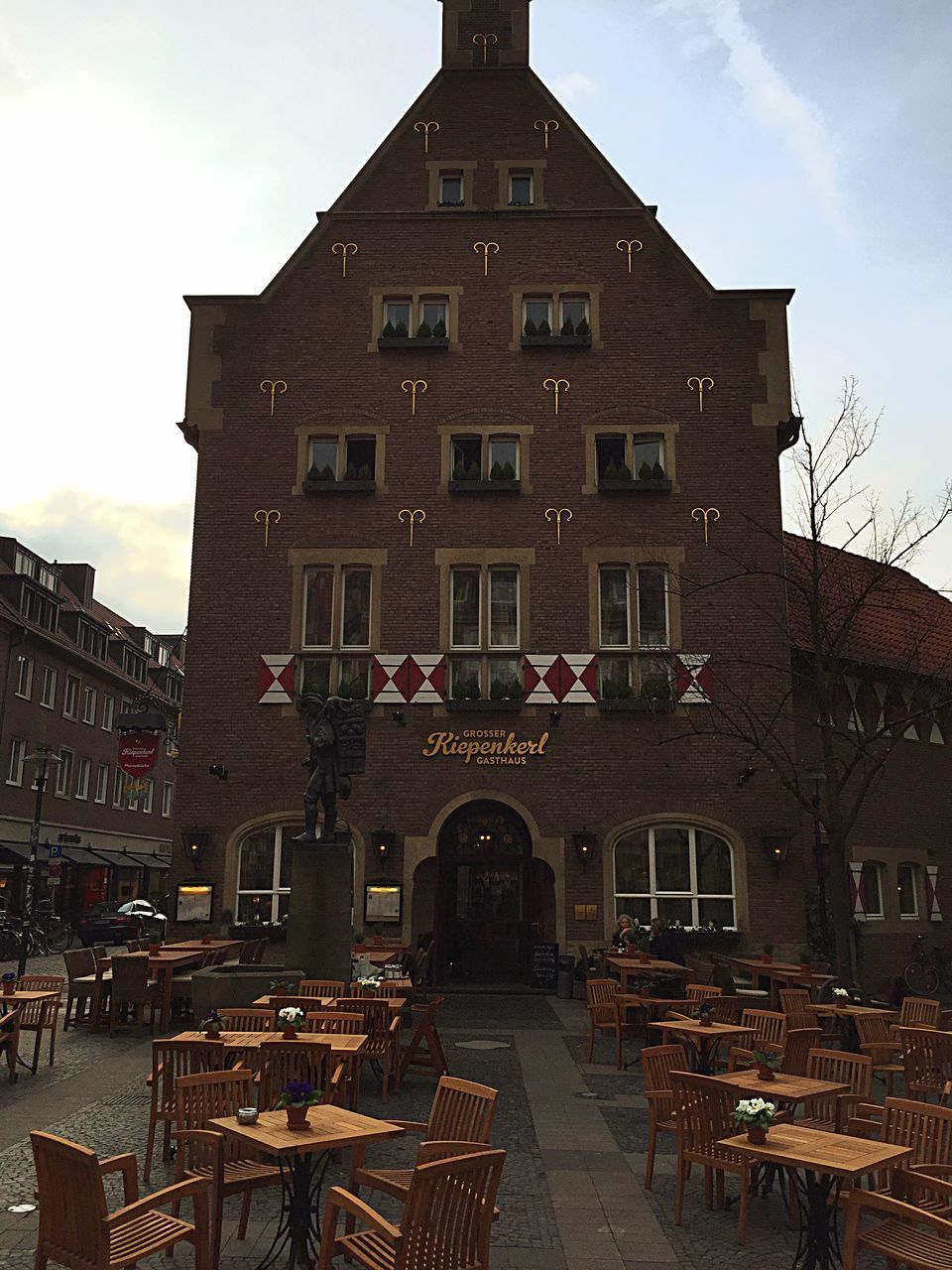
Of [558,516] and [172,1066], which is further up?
[558,516]

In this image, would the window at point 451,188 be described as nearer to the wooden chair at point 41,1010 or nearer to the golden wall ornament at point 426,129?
the golden wall ornament at point 426,129

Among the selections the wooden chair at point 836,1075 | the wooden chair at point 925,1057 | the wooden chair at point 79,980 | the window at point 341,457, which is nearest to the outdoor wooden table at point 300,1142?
the wooden chair at point 836,1075

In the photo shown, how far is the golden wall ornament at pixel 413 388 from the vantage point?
22.2 meters

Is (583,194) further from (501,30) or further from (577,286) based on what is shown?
(501,30)

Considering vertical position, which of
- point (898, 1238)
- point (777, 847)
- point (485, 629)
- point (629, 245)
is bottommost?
point (898, 1238)

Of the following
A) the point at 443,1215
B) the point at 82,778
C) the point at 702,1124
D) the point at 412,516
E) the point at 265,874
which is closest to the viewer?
the point at 443,1215

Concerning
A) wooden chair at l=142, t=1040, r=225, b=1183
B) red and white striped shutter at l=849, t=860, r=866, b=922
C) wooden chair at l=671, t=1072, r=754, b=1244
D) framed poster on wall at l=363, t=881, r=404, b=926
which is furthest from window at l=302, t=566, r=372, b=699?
wooden chair at l=671, t=1072, r=754, b=1244

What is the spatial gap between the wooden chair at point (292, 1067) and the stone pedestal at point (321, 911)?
18.9 ft

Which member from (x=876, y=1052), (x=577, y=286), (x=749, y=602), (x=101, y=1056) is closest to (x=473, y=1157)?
(x=876, y=1052)

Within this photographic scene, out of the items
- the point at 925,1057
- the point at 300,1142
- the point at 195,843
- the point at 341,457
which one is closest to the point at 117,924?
the point at 195,843

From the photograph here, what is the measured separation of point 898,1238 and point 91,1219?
400 centimetres

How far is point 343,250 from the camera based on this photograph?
23.1m

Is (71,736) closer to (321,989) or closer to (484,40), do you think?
(484,40)

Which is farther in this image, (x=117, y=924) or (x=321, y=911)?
(x=117, y=924)
